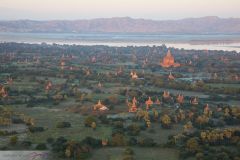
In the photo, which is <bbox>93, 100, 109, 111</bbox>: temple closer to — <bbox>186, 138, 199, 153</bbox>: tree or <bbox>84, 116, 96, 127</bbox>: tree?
<bbox>84, 116, 96, 127</bbox>: tree

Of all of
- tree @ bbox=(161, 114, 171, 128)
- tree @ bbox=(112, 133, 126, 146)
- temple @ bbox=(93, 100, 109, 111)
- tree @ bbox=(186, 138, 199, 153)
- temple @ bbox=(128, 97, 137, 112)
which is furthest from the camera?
temple @ bbox=(93, 100, 109, 111)

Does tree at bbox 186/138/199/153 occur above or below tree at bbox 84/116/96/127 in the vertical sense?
above

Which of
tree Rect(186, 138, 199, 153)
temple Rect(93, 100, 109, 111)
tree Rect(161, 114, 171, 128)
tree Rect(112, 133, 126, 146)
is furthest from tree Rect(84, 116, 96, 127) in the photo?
tree Rect(186, 138, 199, 153)

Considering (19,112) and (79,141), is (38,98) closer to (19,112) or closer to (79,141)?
(19,112)

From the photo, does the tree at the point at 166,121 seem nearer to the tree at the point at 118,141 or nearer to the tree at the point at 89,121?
the tree at the point at 89,121

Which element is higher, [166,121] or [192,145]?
[192,145]

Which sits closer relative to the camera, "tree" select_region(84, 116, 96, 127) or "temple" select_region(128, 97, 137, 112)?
"tree" select_region(84, 116, 96, 127)

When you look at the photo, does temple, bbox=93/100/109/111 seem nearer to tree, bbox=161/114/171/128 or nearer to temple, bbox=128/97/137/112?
temple, bbox=128/97/137/112

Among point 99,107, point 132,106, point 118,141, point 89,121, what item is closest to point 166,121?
point 89,121

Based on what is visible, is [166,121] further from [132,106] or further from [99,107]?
[99,107]

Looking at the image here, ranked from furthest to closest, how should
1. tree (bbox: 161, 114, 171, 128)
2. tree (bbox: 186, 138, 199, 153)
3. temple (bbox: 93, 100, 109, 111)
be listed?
temple (bbox: 93, 100, 109, 111), tree (bbox: 161, 114, 171, 128), tree (bbox: 186, 138, 199, 153)

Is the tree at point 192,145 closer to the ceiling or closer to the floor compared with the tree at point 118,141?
closer to the ceiling

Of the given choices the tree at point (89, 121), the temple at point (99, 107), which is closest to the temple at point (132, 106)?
the temple at point (99, 107)
